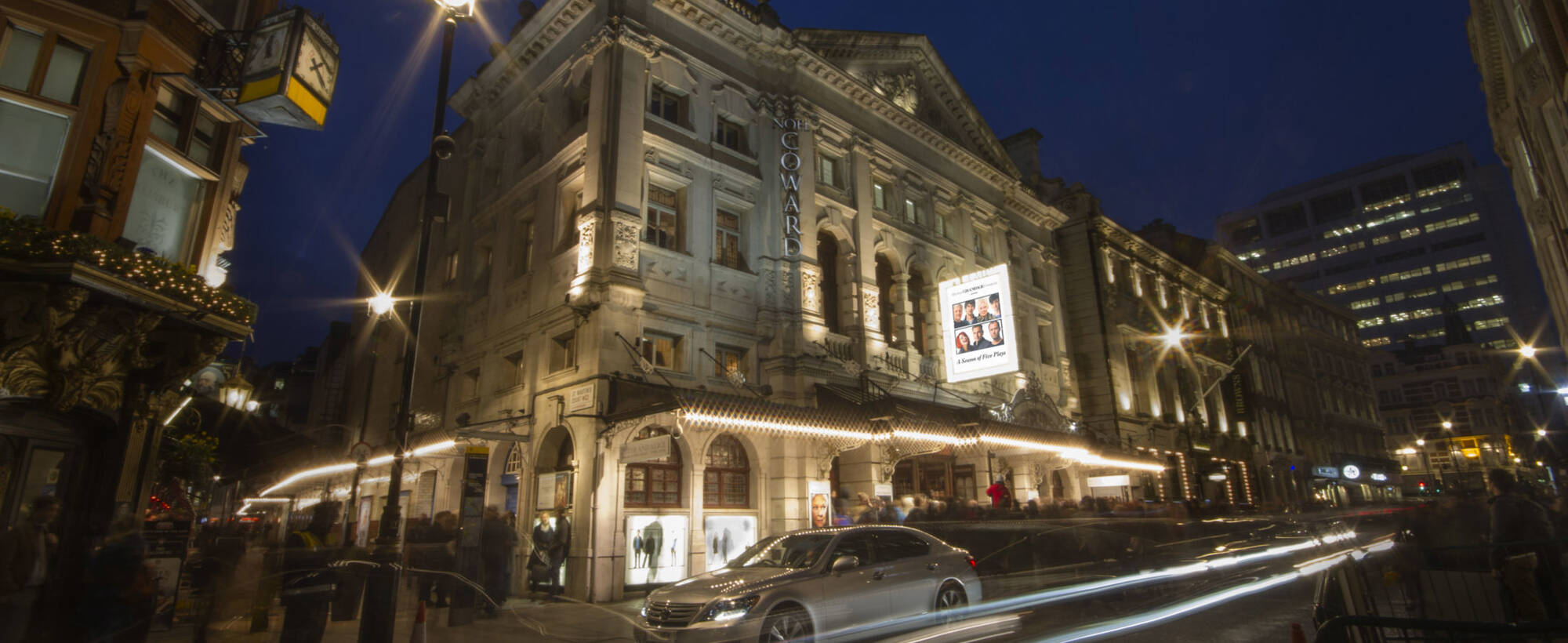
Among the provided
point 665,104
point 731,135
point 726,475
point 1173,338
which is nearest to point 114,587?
point 726,475

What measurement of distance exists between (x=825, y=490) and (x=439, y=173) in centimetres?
1768

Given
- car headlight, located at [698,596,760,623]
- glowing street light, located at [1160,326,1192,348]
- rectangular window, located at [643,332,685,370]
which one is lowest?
car headlight, located at [698,596,760,623]

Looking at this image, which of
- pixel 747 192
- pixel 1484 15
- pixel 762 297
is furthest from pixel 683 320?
pixel 1484 15

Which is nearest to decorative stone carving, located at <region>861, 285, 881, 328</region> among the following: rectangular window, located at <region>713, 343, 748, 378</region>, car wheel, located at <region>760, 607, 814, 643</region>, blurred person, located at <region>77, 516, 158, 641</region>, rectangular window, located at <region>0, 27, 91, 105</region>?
rectangular window, located at <region>713, 343, 748, 378</region>

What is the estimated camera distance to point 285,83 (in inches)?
463

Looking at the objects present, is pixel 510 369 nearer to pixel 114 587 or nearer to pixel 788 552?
pixel 114 587

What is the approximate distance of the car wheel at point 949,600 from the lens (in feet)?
31.1

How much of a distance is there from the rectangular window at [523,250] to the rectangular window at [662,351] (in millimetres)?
5075

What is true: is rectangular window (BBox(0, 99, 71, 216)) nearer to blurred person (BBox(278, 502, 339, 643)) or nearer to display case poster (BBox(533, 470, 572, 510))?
blurred person (BBox(278, 502, 339, 643))

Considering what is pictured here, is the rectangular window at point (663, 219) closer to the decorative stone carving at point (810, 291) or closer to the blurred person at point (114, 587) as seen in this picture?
the decorative stone carving at point (810, 291)

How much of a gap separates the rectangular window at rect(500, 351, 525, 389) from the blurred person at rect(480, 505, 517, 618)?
Result: 579 centimetres

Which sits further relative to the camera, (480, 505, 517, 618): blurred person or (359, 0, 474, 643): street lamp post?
(480, 505, 517, 618): blurred person

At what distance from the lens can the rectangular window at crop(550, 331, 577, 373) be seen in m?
17.2

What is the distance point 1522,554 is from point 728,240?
1586 cm
